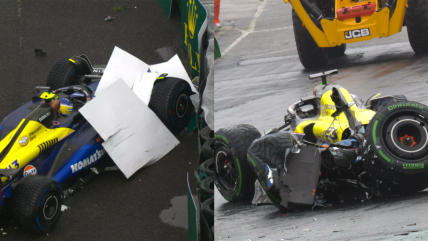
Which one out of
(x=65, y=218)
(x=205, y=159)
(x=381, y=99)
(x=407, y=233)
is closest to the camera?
(x=407, y=233)

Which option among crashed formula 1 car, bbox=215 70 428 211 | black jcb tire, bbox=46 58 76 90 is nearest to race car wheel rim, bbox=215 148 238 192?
crashed formula 1 car, bbox=215 70 428 211

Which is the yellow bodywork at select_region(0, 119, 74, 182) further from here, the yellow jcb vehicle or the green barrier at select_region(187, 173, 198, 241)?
the yellow jcb vehicle

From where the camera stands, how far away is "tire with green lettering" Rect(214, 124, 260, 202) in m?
4.03

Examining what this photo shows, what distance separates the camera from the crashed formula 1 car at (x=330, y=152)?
302cm

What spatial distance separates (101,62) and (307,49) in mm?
6230

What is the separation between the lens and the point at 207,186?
5.18 m

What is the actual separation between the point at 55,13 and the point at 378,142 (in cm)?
1062

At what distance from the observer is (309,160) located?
3.50 metres

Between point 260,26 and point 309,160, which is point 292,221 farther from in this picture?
point 260,26

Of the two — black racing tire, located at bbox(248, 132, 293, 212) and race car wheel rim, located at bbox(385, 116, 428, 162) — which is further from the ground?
race car wheel rim, located at bbox(385, 116, 428, 162)

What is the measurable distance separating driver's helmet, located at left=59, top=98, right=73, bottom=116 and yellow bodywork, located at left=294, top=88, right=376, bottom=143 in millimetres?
4318

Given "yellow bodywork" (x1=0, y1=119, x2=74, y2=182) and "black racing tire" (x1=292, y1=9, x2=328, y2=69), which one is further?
"yellow bodywork" (x1=0, y1=119, x2=74, y2=182)

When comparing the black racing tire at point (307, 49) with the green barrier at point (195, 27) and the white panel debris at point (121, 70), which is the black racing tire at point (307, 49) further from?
the white panel debris at point (121, 70)

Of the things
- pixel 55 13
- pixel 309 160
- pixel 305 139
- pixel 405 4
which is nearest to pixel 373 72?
pixel 405 4
